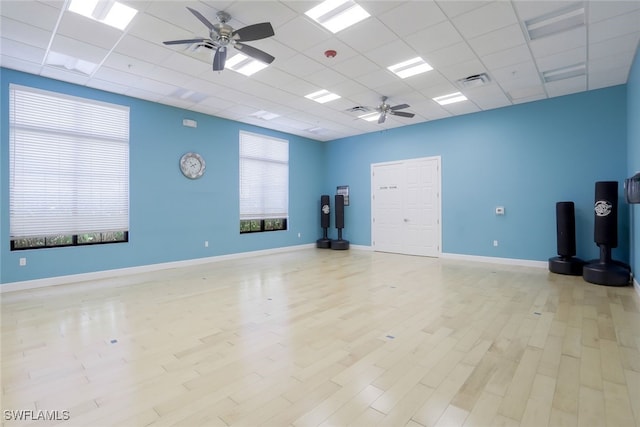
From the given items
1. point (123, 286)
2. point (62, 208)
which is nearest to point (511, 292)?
point (123, 286)

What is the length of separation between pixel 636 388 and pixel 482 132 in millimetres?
5785

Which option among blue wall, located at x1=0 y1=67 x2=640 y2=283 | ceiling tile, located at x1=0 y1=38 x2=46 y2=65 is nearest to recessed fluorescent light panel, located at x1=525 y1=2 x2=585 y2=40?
blue wall, located at x1=0 y1=67 x2=640 y2=283

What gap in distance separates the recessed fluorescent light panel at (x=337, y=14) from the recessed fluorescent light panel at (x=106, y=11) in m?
1.94

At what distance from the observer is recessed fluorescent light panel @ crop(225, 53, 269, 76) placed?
438cm

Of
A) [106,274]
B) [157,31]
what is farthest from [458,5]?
[106,274]

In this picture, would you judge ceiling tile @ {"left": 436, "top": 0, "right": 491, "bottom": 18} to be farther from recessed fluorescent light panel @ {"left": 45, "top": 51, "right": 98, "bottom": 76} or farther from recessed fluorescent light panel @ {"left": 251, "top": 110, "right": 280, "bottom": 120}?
recessed fluorescent light panel @ {"left": 45, "top": 51, "right": 98, "bottom": 76}

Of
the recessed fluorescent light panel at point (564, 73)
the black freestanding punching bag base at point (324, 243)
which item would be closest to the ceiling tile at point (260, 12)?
the recessed fluorescent light panel at point (564, 73)

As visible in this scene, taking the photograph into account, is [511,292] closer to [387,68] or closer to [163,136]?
[387,68]

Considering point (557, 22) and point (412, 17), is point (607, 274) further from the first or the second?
point (412, 17)

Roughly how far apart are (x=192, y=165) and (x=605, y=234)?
7.50 metres

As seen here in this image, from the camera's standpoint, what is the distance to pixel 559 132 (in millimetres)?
5891

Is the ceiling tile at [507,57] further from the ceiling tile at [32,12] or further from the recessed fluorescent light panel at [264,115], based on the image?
the ceiling tile at [32,12]

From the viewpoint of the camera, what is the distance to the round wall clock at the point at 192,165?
651cm

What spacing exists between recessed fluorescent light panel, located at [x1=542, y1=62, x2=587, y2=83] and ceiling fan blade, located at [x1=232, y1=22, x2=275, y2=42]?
14.5ft
